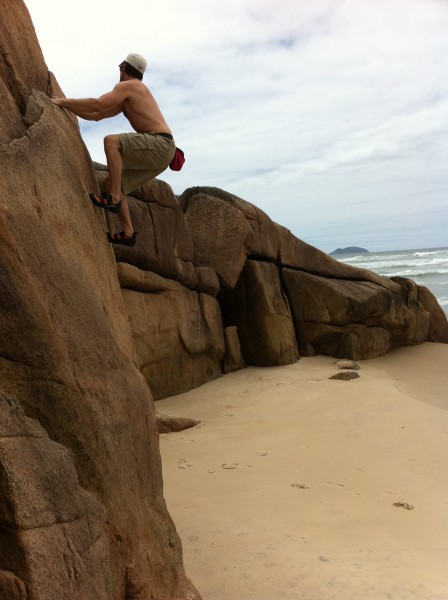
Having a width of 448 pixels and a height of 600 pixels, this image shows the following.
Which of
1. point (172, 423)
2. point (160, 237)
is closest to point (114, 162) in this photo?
point (172, 423)

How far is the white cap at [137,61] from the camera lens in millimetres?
4769

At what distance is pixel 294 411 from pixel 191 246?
145 inches

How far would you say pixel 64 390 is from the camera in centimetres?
Answer: 303

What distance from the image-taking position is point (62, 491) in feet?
9.04

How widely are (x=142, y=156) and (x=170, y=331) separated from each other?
521cm

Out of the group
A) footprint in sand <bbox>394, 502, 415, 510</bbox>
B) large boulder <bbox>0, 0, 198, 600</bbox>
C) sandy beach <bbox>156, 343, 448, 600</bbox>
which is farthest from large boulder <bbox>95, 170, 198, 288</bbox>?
footprint in sand <bbox>394, 502, 415, 510</bbox>

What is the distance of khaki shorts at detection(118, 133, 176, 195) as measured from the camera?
15.1 feet

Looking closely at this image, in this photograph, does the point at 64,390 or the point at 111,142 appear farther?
the point at 111,142

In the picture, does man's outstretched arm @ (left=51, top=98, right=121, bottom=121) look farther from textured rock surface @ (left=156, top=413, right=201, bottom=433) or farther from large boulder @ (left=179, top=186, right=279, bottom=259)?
large boulder @ (left=179, top=186, right=279, bottom=259)

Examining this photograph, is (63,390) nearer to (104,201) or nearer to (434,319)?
(104,201)

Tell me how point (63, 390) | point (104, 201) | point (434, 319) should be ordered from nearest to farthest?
point (63, 390)
point (104, 201)
point (434, 319)

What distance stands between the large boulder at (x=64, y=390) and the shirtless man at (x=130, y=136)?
0.37 meters

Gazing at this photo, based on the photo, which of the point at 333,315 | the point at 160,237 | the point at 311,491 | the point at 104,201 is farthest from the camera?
the point at 333,315

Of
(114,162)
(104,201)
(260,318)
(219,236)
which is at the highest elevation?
(219,236)
